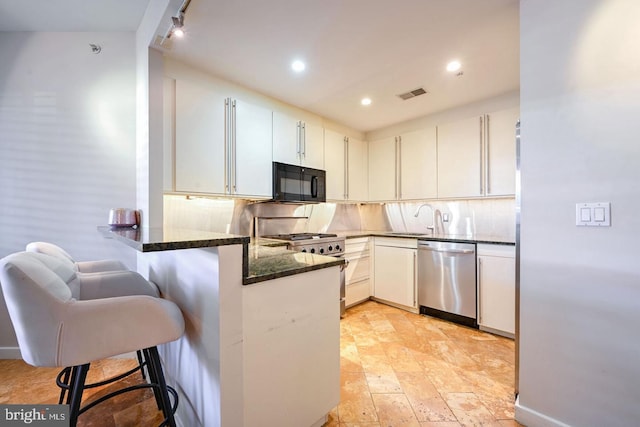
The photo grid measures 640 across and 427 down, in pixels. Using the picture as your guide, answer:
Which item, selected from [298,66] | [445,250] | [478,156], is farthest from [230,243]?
[478,156]

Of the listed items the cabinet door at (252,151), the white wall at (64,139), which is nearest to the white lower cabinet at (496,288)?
the cabinet door at (252,151)

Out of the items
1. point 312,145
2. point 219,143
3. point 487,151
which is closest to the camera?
point 219,143

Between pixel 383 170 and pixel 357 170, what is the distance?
36 centimetres

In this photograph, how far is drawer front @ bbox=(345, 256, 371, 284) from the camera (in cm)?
313

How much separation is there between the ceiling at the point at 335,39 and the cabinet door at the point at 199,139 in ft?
0.83

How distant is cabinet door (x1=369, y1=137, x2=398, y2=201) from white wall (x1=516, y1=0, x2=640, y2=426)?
2.17m

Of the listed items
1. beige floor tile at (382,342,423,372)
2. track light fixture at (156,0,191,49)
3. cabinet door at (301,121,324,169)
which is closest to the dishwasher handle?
beige floor tile at (382,342,423,372)

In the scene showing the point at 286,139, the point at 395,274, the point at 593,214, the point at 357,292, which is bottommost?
the point at 357,292

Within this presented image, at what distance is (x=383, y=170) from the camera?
3.68 m

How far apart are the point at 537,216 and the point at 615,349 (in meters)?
0.65

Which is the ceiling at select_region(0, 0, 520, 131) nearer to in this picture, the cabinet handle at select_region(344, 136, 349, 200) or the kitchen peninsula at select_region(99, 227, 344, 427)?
the cabinet handle at select_region(344, 136, 349, 200)

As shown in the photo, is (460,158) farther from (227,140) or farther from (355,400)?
(355,400)

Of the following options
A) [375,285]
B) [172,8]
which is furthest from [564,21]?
[375,285]

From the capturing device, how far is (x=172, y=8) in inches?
57.2
